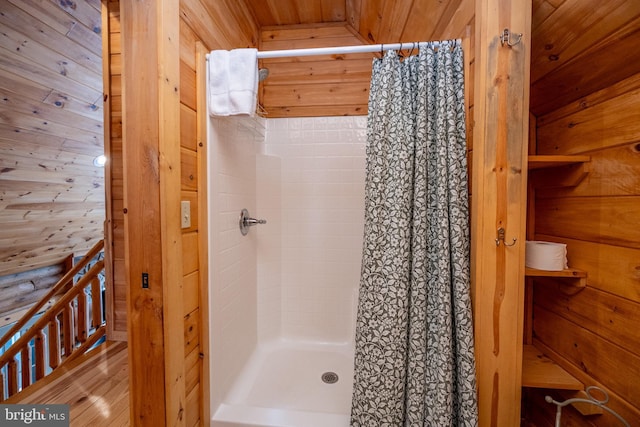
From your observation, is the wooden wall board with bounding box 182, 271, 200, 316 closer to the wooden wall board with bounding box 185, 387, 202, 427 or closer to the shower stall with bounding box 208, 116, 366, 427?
the wooden wall board with bounding box 185, 387, 202, 427

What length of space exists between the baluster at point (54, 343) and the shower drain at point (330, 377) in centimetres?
199

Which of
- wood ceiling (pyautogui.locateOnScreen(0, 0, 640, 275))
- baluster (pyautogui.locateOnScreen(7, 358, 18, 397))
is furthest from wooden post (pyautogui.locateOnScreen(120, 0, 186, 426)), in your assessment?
baluster (pyautogui.locateOnScreen(7, 358, 18, 397))

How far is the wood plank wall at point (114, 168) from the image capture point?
161cm

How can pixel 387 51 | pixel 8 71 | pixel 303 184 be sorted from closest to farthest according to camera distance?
pixel 387 51
pixel 8 71
pixel 303 184

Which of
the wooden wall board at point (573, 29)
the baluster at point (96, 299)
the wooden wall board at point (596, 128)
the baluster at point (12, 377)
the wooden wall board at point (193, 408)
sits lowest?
the baluster at point (12, 377)

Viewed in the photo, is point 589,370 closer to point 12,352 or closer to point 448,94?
point 448,94

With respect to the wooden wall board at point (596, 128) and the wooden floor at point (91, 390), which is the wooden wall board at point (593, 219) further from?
the wooden floor at point (91, 390)

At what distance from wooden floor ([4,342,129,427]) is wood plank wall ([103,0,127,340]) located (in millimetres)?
246

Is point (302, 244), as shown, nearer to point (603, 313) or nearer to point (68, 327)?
point (603, 313)

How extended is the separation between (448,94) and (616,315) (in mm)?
992

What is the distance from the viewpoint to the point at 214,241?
126 centimetres

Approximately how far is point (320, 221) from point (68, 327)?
2089 millimetres

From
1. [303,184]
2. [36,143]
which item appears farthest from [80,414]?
[36,143]

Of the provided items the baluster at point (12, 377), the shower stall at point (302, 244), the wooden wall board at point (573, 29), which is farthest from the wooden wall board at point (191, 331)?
the wooden wall board at point (573, 29)
